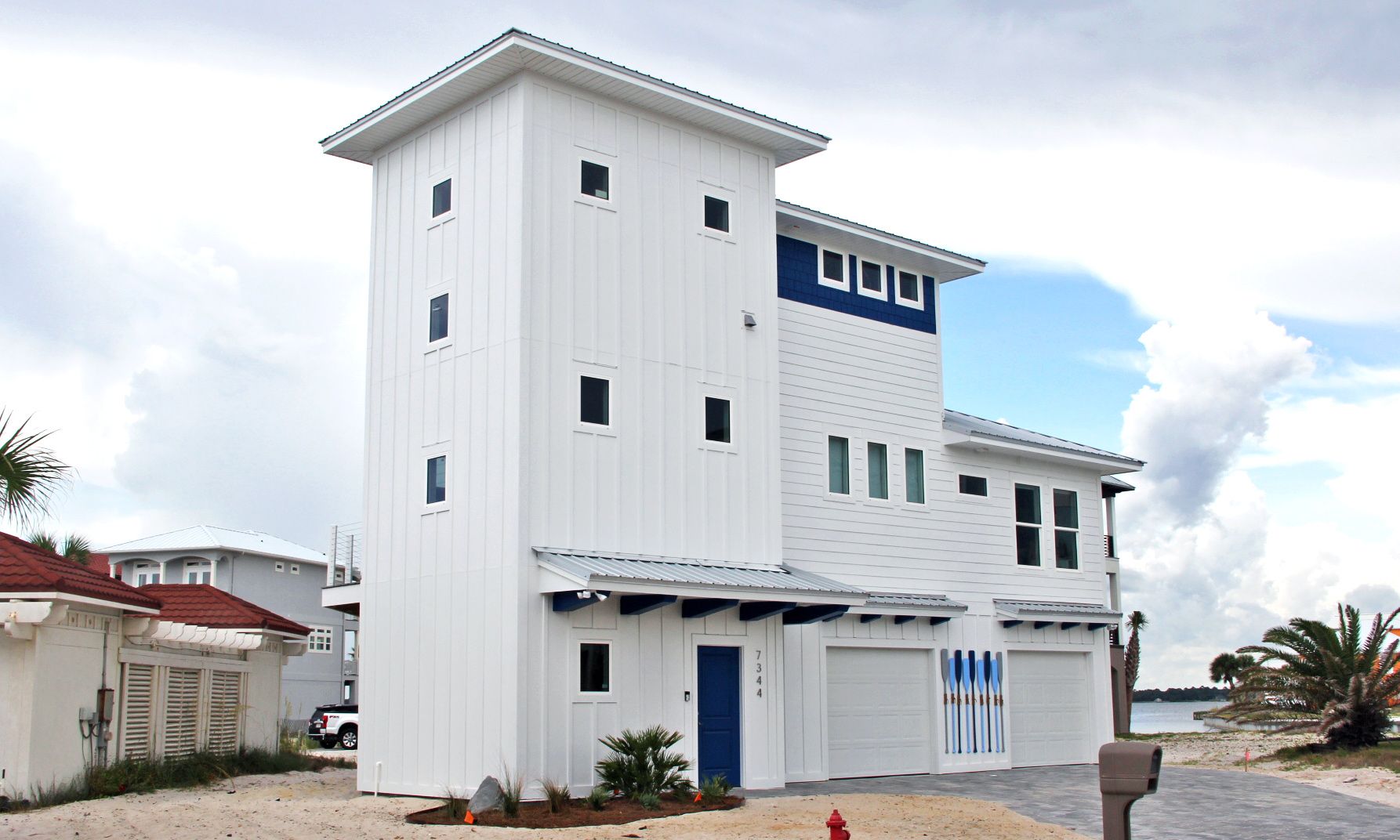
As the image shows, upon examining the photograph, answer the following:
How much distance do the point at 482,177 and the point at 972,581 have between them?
11.8 meters

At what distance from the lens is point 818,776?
69.7 ft

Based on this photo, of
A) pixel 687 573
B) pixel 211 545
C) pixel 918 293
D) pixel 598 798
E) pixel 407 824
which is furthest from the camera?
A: pixel 211 545

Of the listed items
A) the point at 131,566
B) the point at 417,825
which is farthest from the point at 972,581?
the point at 131,566

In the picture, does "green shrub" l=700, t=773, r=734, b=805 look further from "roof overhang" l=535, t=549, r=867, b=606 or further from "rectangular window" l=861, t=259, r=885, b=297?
"rectangular window" l=861, t=259, r=885, b=297

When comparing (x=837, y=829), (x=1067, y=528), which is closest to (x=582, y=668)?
(x=837, y=829)

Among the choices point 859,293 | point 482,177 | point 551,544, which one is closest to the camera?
point 551,544

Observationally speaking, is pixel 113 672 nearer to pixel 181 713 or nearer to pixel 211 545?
pixel 181 713

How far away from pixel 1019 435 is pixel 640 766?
13789mm

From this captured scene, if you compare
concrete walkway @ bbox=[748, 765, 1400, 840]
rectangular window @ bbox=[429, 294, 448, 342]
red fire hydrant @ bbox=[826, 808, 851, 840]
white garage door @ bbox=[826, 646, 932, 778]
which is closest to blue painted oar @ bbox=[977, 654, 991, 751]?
concrete walkway @ bbox=[748, 765, 1400, 840]

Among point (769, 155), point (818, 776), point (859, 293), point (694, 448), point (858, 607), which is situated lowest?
point (818, 776)

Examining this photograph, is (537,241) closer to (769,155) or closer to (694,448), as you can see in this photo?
(694,448)

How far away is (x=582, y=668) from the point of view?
58.2ft

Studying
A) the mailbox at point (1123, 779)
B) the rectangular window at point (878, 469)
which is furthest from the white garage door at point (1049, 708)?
the mailbox at point (1123, 779)

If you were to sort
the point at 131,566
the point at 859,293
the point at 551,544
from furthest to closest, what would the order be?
Answer: the point at 131,566 → the point at 859,293 → the point at 551,544
